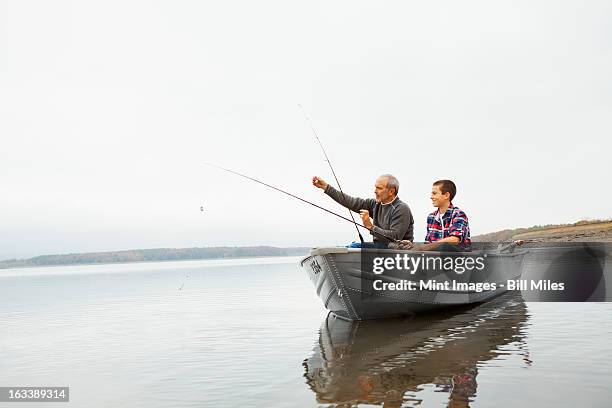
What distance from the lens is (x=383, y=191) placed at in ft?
38.6

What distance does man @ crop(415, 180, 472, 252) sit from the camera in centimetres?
1174

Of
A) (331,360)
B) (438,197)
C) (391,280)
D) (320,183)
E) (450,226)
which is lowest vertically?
(331,360)

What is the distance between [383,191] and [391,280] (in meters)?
1.75

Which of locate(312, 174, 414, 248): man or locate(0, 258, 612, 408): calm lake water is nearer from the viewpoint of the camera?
locate(0, 258, 612, 408): calm lake water

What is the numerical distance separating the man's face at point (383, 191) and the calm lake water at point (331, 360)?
2.50 m

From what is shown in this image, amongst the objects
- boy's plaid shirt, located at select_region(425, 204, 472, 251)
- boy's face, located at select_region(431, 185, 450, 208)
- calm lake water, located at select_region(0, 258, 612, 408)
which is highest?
boy's face, located at select_region(431, 185, 450, 208)

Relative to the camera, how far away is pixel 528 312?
13.6 metres

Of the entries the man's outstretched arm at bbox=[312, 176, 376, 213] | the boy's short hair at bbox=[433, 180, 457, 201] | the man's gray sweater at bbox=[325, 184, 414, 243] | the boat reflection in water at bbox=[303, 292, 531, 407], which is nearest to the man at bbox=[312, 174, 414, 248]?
the man's gray sweater at bbox=[325, 184, 414, 243]

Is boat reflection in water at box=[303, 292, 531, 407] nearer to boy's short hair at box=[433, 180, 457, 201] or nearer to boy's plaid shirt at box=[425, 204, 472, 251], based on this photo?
boy's plaid shirt at box=[425, 204, 472, 251]

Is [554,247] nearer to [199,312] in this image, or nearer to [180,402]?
[199,312]

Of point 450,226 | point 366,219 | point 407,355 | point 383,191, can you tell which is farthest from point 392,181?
point 407,355

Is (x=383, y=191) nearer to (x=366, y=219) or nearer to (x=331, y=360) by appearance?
(x=366, y=219)

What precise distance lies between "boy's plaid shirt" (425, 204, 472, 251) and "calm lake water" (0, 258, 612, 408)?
168 centimetres

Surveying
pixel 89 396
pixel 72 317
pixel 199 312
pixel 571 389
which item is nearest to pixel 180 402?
pixel 89 396
